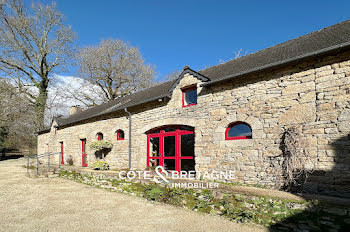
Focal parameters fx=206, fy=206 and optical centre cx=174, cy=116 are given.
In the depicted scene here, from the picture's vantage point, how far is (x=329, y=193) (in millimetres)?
4164

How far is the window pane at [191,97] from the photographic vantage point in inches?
272

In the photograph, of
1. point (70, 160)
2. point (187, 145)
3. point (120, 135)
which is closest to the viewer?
point (187, 145)

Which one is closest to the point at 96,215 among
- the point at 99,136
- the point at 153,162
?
the point at 153,162

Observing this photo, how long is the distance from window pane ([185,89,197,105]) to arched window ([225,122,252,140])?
1.57 m

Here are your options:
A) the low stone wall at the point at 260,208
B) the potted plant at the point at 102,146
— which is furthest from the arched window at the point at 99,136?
the low stone wall at the point at 260,208

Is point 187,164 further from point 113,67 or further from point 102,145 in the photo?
point 113,67

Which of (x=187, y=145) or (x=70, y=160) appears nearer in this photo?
(x=187, y=145)

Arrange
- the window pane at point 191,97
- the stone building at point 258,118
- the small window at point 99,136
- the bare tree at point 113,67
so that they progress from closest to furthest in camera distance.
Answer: the stone building at point 258,118 < the window pane at point 191,97 < the small window at point 99,136 < the bare tree at point 113,67

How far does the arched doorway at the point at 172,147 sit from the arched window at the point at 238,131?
1.31 meters

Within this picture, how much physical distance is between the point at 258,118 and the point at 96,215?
4370mm

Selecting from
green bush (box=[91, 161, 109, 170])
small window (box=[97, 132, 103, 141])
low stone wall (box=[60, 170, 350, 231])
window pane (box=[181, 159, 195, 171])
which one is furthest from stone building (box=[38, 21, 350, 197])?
small window (box=[97, 132, 103, 141])

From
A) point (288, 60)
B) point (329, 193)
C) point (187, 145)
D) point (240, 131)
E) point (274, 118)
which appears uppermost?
point (288, 60)

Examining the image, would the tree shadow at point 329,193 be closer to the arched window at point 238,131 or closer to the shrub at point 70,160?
the arched window at point 238,131

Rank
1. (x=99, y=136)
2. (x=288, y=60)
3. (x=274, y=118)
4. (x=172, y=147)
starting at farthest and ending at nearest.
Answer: (x=99, y=136) < (x=172, y=147) < (x=274, y=118) < (x=288, y=60)
